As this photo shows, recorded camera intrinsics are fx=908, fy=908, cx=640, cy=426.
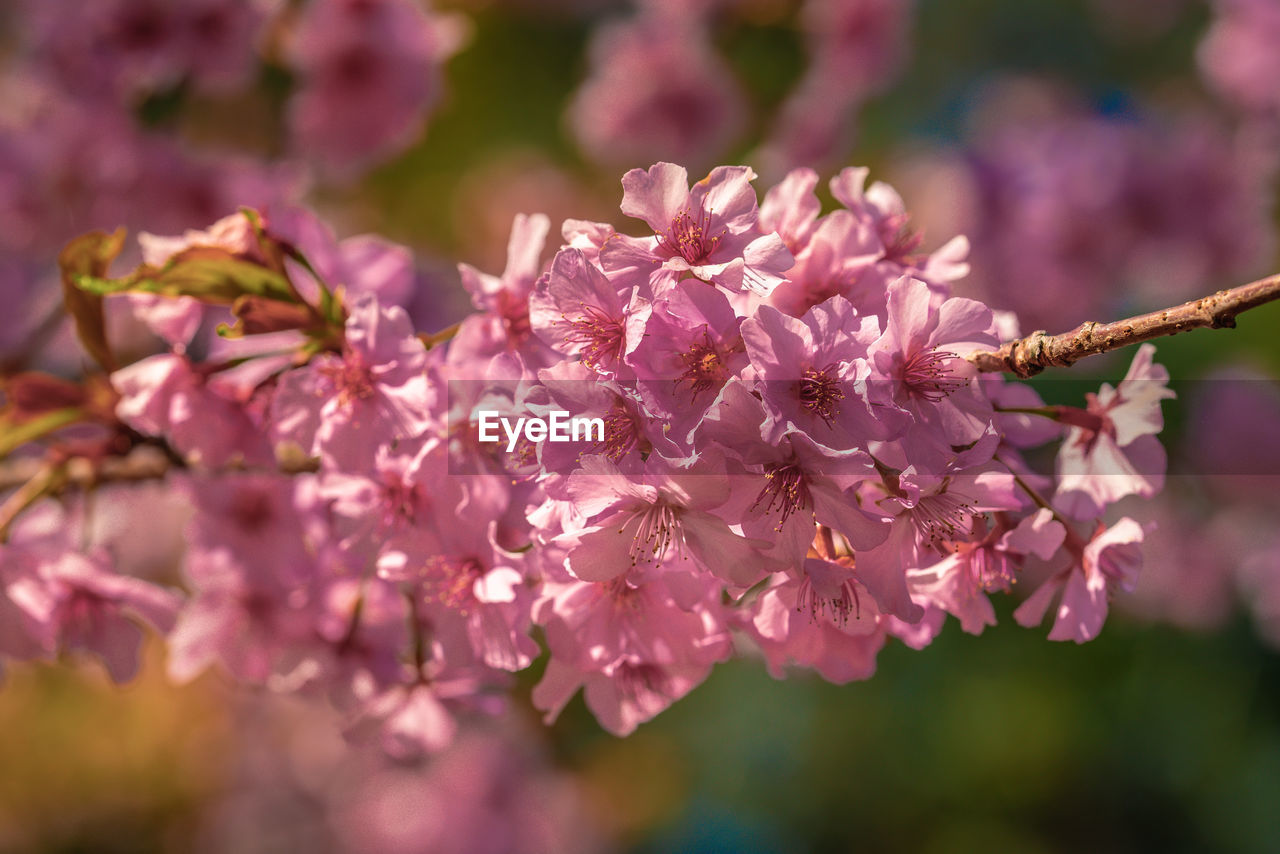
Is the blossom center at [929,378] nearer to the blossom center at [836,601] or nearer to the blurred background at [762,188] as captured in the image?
the blossom center at [836,601]

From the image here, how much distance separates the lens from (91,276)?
747mm

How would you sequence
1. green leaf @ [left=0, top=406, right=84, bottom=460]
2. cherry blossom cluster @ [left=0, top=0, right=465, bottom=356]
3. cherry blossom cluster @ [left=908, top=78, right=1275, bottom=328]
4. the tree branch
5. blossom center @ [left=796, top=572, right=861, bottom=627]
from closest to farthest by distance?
the tree branch, blossom center @ [left=796, top=572, right=861, bottom=627], green leaf @ [left=0, top=406, right=84, bottom=460], cherry blossom cluster @ [left=0, top=0, right=465, bottom=356], cherry blossom cluster @ [left=908, top=78, right=1275, bottom=328]

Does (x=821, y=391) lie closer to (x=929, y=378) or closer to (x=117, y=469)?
(x=929, y=378)

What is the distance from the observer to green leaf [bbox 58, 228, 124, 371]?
29.1 inches

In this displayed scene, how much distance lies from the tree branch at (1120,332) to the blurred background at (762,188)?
963mm

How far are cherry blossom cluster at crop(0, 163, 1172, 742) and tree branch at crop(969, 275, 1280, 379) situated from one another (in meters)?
0.02

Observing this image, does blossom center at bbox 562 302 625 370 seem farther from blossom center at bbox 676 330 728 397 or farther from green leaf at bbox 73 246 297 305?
green leaf at bbox 73 246 297 305

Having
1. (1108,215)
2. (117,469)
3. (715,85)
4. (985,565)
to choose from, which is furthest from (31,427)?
(1108,215)

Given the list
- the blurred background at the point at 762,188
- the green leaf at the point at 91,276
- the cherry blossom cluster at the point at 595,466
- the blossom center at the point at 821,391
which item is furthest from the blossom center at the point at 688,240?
the blurred background at the point at 762,188

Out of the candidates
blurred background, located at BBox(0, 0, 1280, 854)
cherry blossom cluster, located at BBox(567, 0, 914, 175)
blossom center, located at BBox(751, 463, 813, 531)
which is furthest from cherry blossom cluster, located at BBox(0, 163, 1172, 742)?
cherry blossom cluster, located at BBox(567, 0, 914, 175)

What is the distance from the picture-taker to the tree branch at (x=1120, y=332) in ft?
1.52

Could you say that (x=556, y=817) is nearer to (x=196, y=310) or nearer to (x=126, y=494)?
(x=126, y=494)

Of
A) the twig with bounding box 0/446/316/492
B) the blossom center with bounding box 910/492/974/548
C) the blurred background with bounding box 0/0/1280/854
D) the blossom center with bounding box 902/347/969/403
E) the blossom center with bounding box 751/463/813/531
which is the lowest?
the blurred background with bounding box 0/0/1280/854

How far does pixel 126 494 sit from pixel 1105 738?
249cm
